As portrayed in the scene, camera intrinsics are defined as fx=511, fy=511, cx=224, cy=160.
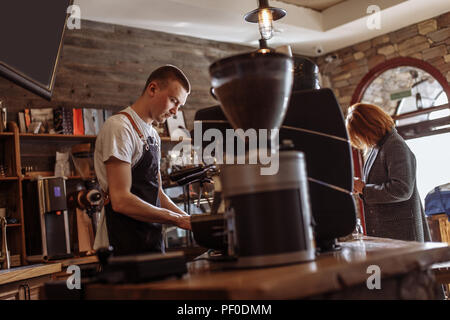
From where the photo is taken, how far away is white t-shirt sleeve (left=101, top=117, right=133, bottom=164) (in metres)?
1.91

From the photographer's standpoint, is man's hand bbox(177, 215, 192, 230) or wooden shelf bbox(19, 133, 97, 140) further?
wooden shelf bbox(19, 133, 97, 140)

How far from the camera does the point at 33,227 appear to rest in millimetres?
4520

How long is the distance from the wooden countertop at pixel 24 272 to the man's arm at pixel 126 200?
146 cm

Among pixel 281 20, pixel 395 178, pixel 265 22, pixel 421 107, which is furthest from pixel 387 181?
pixel 421 107

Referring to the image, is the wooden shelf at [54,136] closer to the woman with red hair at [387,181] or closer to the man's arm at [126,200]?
the woman with red hair at [387,181]

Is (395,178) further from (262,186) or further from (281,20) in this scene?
(281,20)

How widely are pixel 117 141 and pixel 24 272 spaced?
1.73 m

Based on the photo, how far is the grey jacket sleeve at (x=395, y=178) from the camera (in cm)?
280

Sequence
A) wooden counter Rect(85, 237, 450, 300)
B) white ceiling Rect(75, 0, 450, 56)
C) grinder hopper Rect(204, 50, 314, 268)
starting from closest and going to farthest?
wooden counter Rect(85, 237, 450, 300)
grinder hopper Rect(204, 50, 314, 268)
white ceiling Rect(75, 0, 450, 56)

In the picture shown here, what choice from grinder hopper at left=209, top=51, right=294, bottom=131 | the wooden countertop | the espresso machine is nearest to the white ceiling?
the espresso machine

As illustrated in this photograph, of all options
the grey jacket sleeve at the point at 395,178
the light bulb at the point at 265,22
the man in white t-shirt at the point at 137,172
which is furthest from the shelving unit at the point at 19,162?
the grey jacket sleeve at the point at 395,178

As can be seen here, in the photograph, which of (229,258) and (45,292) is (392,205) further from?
(45,292)

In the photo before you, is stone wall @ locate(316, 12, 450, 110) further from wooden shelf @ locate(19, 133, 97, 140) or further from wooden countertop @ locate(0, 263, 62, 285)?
wooden countertop @ locate(0, 263, 62, 285)

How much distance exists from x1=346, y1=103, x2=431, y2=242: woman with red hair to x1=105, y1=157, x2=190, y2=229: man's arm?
56.2 inches
